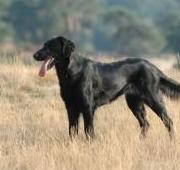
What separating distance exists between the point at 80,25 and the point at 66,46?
71710mm

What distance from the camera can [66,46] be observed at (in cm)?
1002

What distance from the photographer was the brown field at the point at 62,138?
29.5 ft

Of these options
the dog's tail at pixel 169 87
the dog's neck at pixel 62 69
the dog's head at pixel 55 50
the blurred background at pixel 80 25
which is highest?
the blurred background at pixel 80 25

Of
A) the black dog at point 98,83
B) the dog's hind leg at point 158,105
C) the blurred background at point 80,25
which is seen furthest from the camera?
the blurred background at point 80,25

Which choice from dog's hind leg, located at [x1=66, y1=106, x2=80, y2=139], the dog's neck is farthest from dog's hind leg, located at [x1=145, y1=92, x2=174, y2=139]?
the dog's neck

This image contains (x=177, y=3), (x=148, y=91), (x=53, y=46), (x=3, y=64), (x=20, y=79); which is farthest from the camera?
(x=177, y=3)

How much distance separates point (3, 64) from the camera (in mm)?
15883

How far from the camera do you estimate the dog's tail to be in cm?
1114

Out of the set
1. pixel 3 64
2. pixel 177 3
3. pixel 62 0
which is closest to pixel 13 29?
pixel 62 0

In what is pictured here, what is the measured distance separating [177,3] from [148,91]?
319 feet

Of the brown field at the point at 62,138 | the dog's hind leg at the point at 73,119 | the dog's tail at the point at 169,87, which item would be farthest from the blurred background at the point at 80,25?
the dog's hind leg at the point at 73,119

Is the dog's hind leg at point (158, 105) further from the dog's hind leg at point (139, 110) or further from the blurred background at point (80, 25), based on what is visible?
the blurred background at point (80, 25)

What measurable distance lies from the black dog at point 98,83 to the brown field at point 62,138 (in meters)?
0.31

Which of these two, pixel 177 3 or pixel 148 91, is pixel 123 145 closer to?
pixel 148 91
